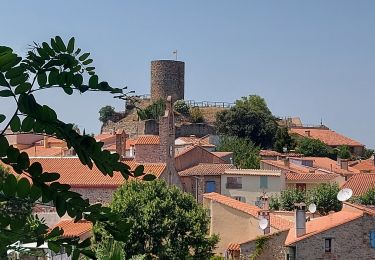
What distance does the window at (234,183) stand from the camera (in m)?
46.0

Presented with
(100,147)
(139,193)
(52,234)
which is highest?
(100,147)

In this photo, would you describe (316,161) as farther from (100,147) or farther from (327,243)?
(100,147)

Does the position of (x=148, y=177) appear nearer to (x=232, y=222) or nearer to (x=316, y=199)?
(x=232, y=222)

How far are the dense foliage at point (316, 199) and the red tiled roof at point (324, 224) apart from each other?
13814 mm

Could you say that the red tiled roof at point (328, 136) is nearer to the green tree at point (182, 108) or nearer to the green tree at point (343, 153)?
the green tree at point (343, 153)

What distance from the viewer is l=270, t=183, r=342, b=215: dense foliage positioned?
4062 cm

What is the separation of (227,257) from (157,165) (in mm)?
14366

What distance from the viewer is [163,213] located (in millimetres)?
27266

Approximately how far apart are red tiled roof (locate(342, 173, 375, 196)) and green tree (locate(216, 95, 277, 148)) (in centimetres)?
2469

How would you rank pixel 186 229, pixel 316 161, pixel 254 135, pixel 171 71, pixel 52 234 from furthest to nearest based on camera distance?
pixel 171 71, pixel 254 135, pixel 316 161, pixel 186 229, pixel 52 234

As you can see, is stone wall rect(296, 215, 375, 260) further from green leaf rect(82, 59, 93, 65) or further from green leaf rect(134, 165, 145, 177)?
green leaf rect(82, 59, 93, 65)

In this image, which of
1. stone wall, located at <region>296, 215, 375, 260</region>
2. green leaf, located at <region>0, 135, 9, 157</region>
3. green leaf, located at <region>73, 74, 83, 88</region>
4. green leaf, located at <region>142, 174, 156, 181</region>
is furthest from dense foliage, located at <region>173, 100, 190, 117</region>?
green leaf, located at <region>0, 135, 9, 157</region>

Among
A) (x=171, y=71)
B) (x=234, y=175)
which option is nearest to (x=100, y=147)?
(x=234, y=175)

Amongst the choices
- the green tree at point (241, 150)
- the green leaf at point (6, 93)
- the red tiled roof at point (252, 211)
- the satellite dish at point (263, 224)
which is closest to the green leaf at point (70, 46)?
the green leaf at point (6, 93)
